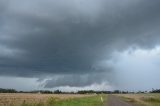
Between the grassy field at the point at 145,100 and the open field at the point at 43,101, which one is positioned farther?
the grassy field at the point at 145,100

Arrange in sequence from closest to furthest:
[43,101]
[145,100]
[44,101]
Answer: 1. [43,101]
2. [44,101]
3. [145,100]

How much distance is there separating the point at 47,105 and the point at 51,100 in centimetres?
178

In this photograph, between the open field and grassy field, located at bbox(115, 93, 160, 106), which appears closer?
the open field

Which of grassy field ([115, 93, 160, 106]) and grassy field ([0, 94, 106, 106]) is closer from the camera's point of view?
grassy field ([0, 94, 106, 106])

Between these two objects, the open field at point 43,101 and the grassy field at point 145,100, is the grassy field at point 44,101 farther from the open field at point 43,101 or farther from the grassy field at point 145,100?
the grassy field at point 145,100

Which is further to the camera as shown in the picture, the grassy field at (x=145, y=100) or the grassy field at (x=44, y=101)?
the grassy field at (x=145, y=100)

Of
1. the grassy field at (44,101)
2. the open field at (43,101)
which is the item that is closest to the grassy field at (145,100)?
the grassy field at (44,101)

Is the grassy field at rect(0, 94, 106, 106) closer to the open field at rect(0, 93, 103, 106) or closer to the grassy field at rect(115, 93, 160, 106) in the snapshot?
the open field at rect(0, 93, 103, 106)

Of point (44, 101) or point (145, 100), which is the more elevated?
point (145, 100)

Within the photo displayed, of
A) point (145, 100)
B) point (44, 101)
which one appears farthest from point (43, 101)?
point (145, 100)

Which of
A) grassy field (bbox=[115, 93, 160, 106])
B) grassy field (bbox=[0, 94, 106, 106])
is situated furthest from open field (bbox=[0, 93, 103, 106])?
grassy field (bbox=[115, 93, 160, 106])

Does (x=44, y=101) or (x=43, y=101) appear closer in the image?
(x=43, y=101)

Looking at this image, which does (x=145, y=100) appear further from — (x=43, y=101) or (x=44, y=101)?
(x=43, y=101)

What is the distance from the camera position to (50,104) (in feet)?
146
